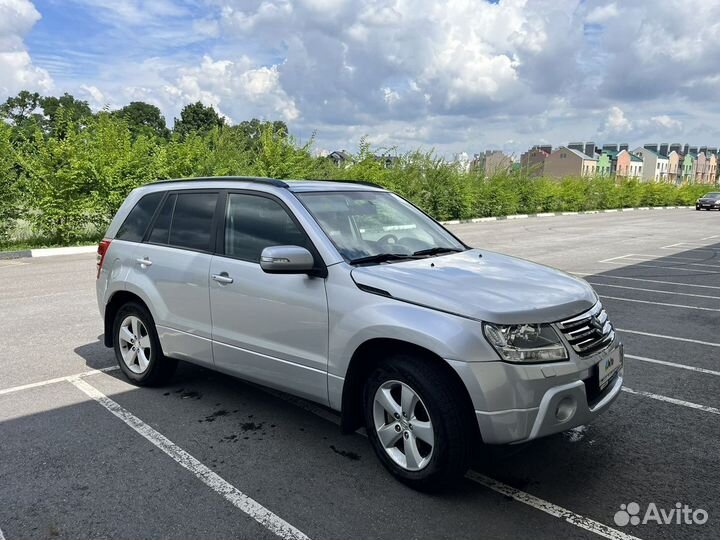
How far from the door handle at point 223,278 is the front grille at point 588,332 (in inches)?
87.4

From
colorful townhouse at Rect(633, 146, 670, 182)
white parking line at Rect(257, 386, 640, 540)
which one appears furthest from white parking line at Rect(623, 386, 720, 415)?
colorful townhouse at Rect(633, 146, 670, 182)

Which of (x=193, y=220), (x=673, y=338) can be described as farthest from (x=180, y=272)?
(x=673, y=338)

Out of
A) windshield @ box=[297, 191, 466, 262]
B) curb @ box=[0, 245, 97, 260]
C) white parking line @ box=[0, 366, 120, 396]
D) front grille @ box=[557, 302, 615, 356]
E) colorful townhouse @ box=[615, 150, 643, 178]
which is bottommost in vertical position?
white parking line @ box=[0, 366, 120, 396]

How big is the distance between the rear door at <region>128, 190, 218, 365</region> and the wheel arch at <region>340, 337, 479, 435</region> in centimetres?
133

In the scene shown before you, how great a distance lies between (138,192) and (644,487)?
4588 millimetres

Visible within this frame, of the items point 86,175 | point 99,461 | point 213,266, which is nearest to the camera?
point 99,461

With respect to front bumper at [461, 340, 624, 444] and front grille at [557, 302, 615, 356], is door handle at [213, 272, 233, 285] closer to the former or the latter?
front bumper at [461, 340, 624, 444]

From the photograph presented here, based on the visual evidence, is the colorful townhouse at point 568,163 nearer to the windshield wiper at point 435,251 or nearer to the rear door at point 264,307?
the windshield wiper at point 435,251

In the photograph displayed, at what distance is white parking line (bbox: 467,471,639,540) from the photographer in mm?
2863

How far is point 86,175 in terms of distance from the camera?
50.6ft

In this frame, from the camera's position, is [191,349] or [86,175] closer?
[191,349]

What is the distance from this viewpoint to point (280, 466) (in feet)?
11.5

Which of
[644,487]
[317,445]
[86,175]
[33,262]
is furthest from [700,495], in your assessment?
[86,175]

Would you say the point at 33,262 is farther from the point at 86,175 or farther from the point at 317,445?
the point at 317,445
